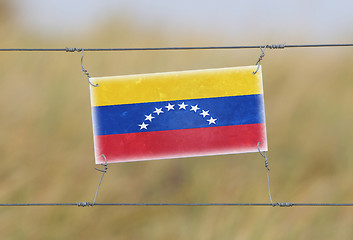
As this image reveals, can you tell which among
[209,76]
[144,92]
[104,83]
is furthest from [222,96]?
[104,83]

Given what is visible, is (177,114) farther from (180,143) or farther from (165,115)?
(180,143)

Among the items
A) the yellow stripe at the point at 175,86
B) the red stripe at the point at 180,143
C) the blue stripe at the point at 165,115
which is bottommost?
the red stripe at the point at 180,143

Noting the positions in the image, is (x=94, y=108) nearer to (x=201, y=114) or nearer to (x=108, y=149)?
(x=108, y=149)

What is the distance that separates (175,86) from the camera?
9266 millimetres

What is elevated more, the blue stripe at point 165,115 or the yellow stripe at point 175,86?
the yellow stripe at point 175,86

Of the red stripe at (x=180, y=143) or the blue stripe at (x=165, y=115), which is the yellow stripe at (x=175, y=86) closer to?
the blue stripe at (x=165, y=115)

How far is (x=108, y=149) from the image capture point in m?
9.27

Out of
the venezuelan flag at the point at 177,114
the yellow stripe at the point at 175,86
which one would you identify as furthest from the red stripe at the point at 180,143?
the yellow stripe at the point at 175,86

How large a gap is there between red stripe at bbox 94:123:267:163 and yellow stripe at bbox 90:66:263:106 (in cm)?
55

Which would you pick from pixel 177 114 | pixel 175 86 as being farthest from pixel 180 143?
pixel 175 86

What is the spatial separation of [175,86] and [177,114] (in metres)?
0.44

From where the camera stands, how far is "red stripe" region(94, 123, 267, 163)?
30.3ft

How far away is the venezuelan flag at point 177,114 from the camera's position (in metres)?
9.25

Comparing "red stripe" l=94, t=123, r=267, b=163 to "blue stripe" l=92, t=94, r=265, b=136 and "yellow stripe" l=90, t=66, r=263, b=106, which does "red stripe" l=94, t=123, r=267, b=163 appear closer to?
"blue stripe" l=92, t=94, r=265, b=136
